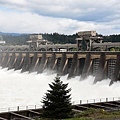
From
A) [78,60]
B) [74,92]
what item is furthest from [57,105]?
[78,60]

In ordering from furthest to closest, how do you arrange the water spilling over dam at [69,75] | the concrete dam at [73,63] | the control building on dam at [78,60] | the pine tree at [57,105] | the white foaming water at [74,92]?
the control building on dam at [78,60] → the concrete dam at [73,63] → the water spilling over dam at [69,75] → the white foaming water at [74,92] → the pine tree at [57,105]

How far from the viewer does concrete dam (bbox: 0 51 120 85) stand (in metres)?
48.8

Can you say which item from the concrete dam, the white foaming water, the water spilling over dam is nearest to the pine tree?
the white foaming water

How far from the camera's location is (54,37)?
164875 mm

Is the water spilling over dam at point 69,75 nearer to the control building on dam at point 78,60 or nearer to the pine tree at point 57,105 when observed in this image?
the control building on dam at point 78,60

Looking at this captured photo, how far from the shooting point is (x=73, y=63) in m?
56.6

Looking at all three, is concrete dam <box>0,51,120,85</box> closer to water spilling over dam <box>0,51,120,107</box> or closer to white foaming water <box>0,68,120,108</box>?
water spilling over dam <box>0,51,120,107</box>

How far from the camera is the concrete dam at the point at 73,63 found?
160 ft

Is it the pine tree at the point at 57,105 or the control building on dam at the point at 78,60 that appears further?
the control building on dam at the point at 78,60

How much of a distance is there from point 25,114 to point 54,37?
140278 mm

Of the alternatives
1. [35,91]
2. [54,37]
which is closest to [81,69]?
[35,91]

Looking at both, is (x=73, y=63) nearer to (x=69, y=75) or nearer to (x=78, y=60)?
(x=78, y=60)

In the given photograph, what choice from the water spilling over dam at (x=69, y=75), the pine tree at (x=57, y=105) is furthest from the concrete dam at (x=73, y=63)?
the pine tree at (x=57, y=105)

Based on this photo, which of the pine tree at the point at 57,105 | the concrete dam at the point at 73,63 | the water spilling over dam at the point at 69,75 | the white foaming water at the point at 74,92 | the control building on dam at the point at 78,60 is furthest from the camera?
the control building on dam at the point at 78,60
